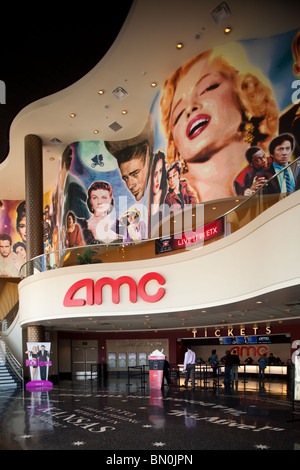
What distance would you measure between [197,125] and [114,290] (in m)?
6.42

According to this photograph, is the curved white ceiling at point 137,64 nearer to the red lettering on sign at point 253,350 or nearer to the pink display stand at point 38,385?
the pink display stand at point 38,385

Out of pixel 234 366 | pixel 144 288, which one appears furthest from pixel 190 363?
pixel 144 288

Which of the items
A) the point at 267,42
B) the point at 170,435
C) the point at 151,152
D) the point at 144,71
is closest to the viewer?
the point at 170,435

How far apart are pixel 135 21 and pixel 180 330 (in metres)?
15.0

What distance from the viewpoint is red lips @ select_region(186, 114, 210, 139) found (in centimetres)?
1439

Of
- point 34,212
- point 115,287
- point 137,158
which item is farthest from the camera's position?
point 137,158

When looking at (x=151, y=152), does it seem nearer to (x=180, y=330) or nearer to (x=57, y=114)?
(x=57, y=114)

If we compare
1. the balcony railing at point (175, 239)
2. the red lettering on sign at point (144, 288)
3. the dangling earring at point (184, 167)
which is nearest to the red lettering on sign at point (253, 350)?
the balcony railing at point (175, 239)

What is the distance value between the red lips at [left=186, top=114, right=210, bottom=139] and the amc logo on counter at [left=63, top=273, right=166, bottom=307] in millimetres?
5308

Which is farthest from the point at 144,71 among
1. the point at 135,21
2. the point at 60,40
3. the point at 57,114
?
the point at 57,114

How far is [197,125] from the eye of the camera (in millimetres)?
14648

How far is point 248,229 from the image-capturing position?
962cm

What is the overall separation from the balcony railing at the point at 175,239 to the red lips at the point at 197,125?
2605 millimetres

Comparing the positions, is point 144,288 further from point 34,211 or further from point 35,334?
point 34,211
